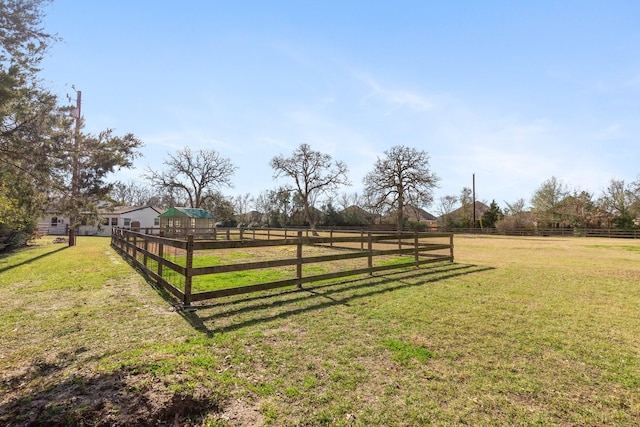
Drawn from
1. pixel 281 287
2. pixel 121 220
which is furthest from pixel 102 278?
pixel 121 220

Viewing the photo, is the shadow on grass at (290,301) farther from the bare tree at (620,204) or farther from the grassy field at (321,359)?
the bare tree at (620,204)

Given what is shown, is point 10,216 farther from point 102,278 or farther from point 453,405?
point 453,405

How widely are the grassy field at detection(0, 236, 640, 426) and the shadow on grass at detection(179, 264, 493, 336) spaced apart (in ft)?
0.16

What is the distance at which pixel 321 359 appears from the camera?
3.52 metres

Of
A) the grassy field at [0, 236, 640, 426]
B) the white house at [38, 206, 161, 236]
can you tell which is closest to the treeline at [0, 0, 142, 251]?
the grassy field at [0, 236, 640, 426]

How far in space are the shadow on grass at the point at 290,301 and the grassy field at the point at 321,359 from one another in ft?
0.16

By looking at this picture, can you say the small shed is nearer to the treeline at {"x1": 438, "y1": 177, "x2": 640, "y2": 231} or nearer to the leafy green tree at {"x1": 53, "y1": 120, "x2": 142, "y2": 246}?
the leafy green tree at {"x1": 53, "y1": 120, "x2": 142, "y2": 246}

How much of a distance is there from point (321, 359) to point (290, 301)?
101 inches

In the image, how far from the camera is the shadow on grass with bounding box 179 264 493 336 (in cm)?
483

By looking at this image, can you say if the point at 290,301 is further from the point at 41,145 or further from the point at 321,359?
the point at 41,145

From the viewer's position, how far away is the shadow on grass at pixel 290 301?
15.9ft

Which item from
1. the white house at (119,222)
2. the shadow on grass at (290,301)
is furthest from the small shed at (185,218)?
the shadow on grass at (290,301)

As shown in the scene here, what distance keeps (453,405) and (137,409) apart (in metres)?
2.62

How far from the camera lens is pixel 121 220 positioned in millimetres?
38875
